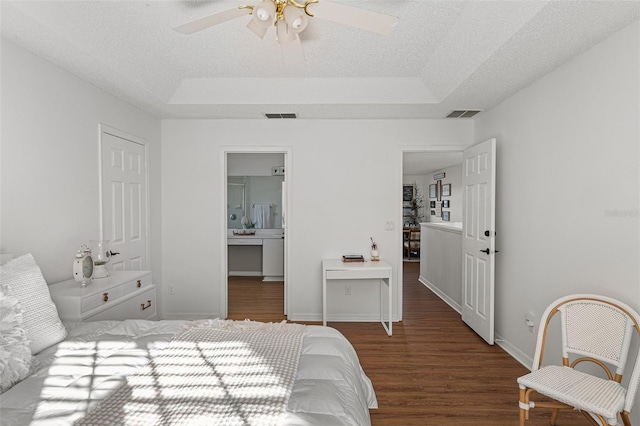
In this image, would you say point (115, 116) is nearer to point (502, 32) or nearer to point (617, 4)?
point (502, 32)

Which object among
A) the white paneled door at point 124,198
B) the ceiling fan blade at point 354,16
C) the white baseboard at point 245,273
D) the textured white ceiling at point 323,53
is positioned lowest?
the white baseboard at point 245,273

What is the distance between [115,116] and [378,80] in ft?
8.26

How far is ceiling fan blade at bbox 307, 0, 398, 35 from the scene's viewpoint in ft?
5.63

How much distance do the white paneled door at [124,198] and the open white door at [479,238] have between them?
→ 11.5 feet

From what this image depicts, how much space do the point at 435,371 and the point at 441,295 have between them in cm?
256

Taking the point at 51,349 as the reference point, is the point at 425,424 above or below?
below

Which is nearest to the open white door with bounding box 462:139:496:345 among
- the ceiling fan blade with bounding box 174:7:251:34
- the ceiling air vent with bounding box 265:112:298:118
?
the ceiling air vent with bounding box 265:112:298:118

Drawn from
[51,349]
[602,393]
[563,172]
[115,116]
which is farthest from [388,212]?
[51,349]

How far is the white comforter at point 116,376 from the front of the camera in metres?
1.21

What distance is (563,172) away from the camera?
260 cm

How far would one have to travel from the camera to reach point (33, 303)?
5.61 ft

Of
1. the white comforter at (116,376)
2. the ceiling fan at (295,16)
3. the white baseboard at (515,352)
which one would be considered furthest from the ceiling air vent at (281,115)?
the white baseboard at (515,352)

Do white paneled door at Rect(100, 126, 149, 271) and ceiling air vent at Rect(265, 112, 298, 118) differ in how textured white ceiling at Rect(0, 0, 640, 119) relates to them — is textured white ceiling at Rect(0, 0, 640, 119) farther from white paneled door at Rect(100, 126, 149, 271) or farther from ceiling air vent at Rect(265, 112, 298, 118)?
white paneled door at Rect(100, 126, 149, 271)

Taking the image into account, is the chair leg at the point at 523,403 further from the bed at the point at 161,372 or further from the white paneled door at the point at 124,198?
the white paneled door at the point at 124,198
